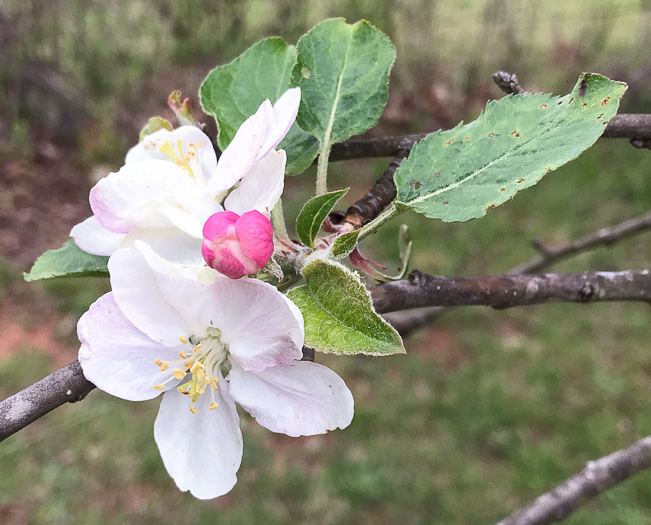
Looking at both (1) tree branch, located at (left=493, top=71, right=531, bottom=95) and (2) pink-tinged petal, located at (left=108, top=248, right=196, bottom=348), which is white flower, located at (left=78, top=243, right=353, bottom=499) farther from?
(1) tree branch, located at (left=493, top=71, right=531, bottom=95)

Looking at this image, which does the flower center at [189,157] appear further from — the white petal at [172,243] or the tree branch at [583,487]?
the tree branch at [583,487]

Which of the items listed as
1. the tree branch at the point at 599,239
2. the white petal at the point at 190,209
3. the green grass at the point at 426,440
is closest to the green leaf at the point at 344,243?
the white petal at the point at 190,209

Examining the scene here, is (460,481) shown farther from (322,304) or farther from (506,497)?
(322,304)

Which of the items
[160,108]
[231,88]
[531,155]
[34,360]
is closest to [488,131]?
[531,155]

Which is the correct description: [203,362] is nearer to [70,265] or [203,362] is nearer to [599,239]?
[70,265]

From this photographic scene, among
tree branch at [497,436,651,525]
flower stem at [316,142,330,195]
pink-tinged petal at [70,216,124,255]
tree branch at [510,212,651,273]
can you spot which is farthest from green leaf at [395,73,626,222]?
tree branch at [510,212,651,273]

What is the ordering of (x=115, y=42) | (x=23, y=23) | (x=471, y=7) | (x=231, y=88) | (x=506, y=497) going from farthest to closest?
1. (x=471, y=7)
2. (x=115, y=42)
3. (x=23, y=23)
4. (x=506, y=497)
5. (x=231, y=88)
